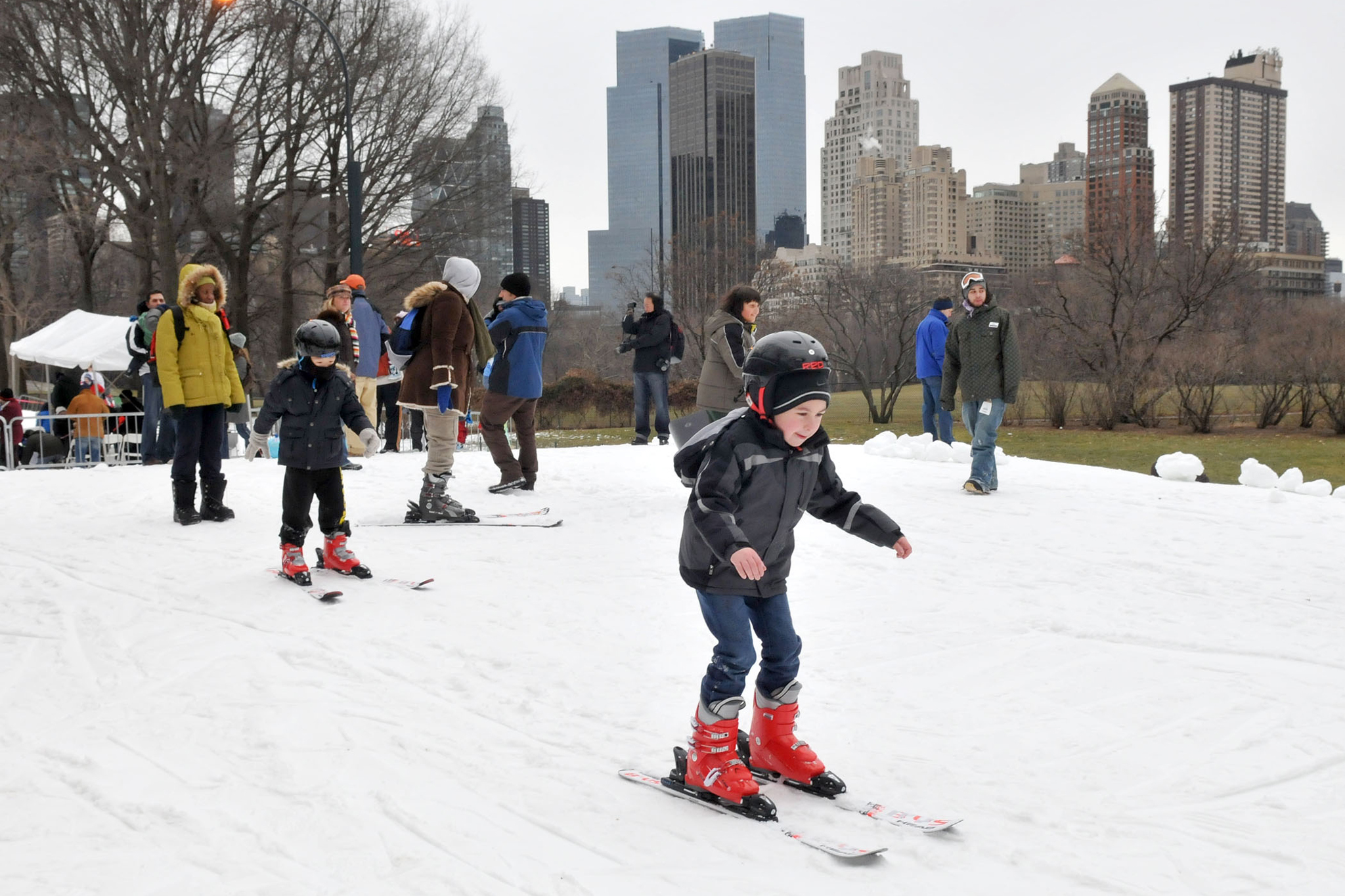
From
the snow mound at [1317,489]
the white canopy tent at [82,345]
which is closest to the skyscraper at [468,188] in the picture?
the white canopy tent at [82,345]

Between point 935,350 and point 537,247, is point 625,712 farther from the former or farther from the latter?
point 537,247

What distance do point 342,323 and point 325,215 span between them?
19.3 m

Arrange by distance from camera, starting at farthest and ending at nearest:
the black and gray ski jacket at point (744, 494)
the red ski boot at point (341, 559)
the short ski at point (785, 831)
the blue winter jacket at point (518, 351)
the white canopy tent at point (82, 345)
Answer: the white canopy tent at point (82, 345) → the blue winter jacket at point (518, 351) → the red ski boot at point (341, 559) → the black and gray ski jacket at point (744, 494) → the short ski at point (785, 831)

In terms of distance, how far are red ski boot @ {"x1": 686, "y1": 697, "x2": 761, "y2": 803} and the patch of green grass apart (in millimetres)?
13064

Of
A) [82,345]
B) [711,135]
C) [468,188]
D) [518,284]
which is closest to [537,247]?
[468,188]

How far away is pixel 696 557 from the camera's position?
12.8 ft

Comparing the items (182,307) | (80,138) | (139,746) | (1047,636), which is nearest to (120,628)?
(139,746)

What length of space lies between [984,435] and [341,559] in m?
5.91

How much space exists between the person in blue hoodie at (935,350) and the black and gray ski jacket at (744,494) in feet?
32.5

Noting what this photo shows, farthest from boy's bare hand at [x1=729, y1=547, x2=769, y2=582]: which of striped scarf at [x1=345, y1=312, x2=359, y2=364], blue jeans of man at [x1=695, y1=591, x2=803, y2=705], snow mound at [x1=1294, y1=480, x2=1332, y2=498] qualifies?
striped scarf at [x1=345, y1=312, x2=359, y2=364]

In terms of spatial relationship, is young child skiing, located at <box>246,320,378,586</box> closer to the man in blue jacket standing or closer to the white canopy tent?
the man in blue jacket standing

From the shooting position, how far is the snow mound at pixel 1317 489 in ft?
34.3

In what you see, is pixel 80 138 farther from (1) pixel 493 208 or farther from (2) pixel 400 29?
(1) pixel 493 208

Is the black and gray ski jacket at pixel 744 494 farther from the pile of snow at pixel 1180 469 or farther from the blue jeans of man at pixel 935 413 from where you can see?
the blue jeans of man at pixel 935 413
